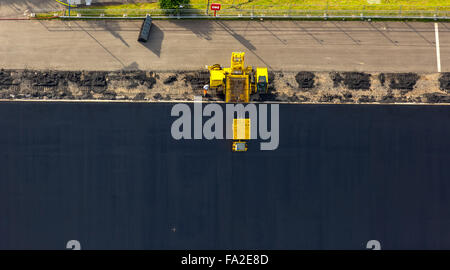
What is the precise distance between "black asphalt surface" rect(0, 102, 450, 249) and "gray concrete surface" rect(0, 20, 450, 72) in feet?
31.6

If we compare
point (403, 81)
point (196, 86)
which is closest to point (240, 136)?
point (196, 86)

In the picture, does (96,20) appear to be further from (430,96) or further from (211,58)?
(430,96)

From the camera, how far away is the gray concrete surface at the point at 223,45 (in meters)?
38.6

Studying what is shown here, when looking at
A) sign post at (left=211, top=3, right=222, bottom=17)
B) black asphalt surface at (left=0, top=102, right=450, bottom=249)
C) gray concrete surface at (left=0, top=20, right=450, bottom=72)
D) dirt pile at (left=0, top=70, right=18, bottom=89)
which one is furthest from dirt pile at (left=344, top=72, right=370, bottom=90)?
dirt pile at (left=0, top=70, right=18, bottom=89)

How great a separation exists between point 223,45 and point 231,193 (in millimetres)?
16121

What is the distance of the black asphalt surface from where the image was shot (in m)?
31.8

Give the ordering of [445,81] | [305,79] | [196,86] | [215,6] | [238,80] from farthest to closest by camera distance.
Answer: [215,6] < [305,79] < [445,81] < [196,86] < [238,80]

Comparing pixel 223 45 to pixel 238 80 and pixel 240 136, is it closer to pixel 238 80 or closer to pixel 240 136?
pixel 238 80

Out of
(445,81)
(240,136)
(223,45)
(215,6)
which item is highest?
(215,6)

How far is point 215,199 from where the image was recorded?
3206 cm

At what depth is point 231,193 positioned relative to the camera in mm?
32094

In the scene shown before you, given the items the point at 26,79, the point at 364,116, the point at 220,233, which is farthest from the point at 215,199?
the point at 26,79

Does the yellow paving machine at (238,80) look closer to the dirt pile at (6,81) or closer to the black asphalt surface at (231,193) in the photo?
the black asphalt surface at (231,193)

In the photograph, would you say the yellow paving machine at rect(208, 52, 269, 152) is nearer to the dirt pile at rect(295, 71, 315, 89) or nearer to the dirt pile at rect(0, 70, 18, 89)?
the dirt pile at rect(295, 71, 315, 89)
